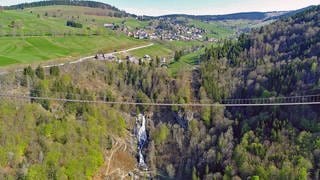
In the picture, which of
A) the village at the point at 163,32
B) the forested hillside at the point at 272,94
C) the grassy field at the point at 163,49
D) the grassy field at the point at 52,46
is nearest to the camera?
the forested hillside at the point at 272,94

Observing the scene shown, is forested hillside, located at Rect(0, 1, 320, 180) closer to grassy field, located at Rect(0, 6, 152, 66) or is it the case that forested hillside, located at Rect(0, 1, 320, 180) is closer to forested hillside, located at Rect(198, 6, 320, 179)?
forested hillside, located at Rect(198, 6, 320, 179)

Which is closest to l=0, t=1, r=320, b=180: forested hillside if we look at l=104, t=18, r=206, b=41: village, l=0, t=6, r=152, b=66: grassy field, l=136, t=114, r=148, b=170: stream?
l=136, t=114, r=148, b=170: stream

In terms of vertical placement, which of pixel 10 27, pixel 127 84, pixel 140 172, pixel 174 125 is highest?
pixel 10 27

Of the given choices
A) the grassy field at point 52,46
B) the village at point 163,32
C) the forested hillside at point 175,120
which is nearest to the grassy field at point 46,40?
the grassy field at point 52,46

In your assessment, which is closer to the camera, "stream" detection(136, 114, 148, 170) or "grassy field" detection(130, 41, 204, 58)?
"stream" detection(136, 114, 148, 170)

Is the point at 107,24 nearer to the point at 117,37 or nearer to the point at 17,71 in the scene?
the point at 117,37

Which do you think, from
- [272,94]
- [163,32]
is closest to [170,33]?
[163,32]

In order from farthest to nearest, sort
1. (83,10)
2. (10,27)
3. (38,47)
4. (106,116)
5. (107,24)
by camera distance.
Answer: (83,10) → (107,24) → (10,27) → (38,47) → (106,116)

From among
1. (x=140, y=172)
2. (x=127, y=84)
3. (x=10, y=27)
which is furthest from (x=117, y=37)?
(x=140, y=172)

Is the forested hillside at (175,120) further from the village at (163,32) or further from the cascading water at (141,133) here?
the village at (163,32)
